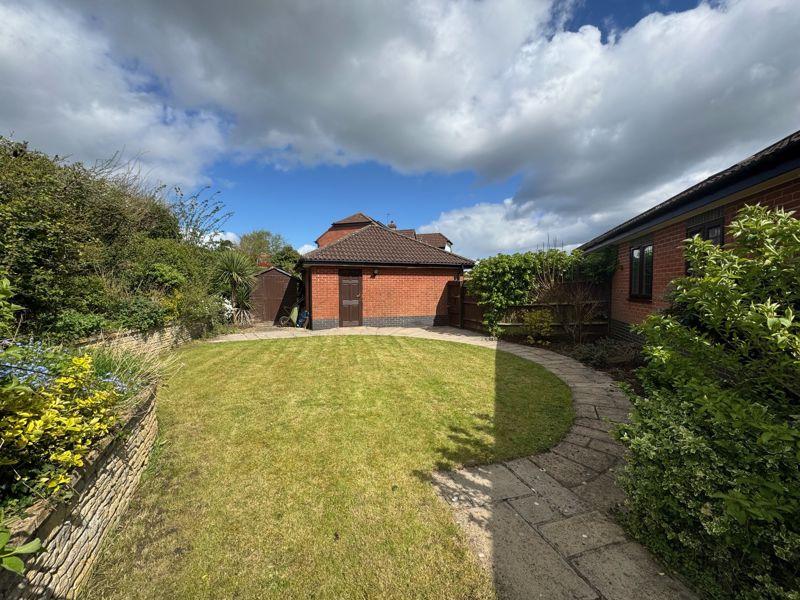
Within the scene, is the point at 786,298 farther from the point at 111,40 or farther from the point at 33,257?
the point at 111,40

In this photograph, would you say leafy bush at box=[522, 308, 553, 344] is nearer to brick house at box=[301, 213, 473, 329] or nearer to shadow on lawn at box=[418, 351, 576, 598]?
brick house at box=[301, 213, 473, 329]

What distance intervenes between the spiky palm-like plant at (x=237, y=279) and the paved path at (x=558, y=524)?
39.7 ft

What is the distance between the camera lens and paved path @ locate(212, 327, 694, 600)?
184cm

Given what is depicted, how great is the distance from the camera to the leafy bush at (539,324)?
8977 mm

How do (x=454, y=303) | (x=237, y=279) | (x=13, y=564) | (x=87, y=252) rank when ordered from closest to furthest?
(x=13, y=564) < (x=87, y=252) < (x=237, y=279) < (x=454, y=303)

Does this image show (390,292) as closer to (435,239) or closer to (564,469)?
(564,469)

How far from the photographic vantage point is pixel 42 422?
1683 millimetres

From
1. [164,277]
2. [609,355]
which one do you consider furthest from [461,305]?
[164,277]

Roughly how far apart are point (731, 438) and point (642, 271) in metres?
8.05

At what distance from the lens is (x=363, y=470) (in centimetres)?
303

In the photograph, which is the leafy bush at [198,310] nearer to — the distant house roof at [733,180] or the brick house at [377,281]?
the brick house at [377,281]

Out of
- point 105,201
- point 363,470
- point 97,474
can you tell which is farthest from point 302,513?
point 105,201

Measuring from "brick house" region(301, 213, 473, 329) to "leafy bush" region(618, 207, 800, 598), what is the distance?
1079cm

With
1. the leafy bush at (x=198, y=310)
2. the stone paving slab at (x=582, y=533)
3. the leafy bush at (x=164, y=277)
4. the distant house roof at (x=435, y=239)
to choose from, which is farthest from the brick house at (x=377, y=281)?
the distant house roof at (x=435, y=239)
